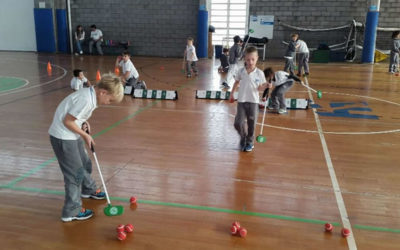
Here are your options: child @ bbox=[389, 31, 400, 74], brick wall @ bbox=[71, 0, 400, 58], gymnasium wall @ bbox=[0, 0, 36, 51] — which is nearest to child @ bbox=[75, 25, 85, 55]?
brick wall @ bbox=[71, 0, 400, 58]

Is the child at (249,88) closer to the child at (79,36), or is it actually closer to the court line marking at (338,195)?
the court line marking at (338,195)

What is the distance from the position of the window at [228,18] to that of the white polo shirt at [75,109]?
1833 cm

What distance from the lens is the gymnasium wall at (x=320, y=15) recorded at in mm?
19027

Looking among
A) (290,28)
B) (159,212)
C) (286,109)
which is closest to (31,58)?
(290,28)

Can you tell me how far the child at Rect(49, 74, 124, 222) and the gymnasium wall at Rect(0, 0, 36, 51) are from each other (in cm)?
2200

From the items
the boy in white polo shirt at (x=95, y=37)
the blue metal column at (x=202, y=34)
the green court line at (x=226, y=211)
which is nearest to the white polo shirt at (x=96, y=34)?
the boy in white polo shirt at (x=95, y=37)

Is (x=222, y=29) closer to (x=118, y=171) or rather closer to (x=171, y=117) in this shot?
(x=171, y=117)

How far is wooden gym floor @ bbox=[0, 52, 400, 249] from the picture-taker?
379 cm

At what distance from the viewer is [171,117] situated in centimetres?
845

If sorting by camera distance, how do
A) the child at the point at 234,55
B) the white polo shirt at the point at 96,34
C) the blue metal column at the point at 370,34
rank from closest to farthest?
the child at the point at 234,55, the blue metal column at the point at 370,34, the white polo shirt at the point at 96,34

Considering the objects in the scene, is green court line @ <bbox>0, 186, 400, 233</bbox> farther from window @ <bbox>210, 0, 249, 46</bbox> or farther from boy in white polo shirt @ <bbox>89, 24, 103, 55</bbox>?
boy in white polo shirt @ <bbox>89, 24, 103, 55</bbox>

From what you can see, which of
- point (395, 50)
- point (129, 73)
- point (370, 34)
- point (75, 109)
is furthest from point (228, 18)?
point (75, 109)

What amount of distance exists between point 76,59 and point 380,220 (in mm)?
18215

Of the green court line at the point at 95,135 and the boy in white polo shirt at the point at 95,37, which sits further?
the boy in white polo shirt at the point at 95,37
